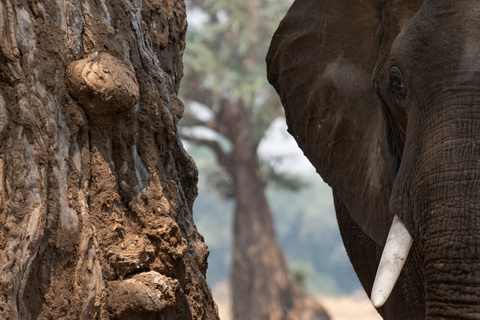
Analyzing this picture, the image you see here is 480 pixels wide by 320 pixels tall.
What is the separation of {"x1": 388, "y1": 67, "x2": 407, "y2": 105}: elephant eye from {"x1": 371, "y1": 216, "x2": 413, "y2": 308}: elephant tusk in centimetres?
35

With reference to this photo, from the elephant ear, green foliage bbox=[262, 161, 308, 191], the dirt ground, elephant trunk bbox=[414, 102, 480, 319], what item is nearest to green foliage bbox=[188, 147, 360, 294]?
the dirt ground

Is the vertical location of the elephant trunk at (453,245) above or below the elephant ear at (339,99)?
below

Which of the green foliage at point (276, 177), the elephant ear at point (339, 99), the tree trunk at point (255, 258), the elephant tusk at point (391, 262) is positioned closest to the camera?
the elephant tusk at point (391, 262)

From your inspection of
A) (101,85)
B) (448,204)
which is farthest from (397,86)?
(101,85)

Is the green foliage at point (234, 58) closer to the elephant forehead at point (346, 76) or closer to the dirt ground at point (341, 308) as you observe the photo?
the dirt ground at point (341, 308)

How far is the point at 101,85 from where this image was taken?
179cm

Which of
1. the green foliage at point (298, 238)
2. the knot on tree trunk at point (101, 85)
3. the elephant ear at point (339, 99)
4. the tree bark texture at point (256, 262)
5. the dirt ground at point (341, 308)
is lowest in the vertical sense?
the knot on tree trunk at point (101, 85)

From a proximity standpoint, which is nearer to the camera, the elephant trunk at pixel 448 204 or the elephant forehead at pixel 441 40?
the elephant trunk at pixel 448 204

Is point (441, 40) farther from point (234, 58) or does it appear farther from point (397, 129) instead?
point (234, 58)

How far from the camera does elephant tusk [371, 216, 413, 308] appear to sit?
2.03 m

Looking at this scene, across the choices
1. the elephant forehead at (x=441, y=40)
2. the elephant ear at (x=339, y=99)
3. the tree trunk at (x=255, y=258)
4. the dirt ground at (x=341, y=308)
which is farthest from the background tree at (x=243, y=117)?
the elephant forehead at (x=441, y=40)

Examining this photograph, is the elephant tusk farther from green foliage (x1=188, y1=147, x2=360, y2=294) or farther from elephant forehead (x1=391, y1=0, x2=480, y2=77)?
green foliage (x1=188, y1=147, x2=360, y2=294)

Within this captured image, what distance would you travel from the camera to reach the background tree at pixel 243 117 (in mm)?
12766

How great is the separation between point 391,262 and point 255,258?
1122 cm
